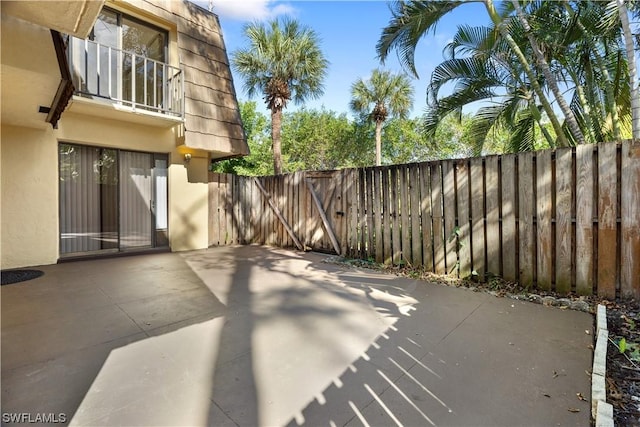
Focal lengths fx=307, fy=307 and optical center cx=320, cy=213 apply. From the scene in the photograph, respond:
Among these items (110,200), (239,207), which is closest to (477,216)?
(239,207)

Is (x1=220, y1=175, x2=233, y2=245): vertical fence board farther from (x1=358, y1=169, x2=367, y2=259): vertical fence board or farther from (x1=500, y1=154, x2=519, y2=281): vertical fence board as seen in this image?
(x1=500, y1=154, x2=519, y2=281): vertical fence board

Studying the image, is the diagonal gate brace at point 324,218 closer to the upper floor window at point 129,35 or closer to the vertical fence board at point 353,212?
the vertical fence board at point 353,212

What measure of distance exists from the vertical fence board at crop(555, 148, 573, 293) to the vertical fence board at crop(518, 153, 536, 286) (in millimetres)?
266

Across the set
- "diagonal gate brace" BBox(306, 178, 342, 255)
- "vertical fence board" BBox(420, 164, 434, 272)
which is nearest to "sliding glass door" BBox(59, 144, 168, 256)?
"diagonal gate brace" BBox(306, 178, 342, 255)

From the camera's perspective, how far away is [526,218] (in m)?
4.11

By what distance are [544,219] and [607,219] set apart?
0.60 meters

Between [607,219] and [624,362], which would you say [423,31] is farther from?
[624,362]

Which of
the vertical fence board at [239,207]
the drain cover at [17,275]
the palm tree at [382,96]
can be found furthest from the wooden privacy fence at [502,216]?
the palm tree at [382,96]

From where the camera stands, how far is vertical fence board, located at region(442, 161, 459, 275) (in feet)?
15.5

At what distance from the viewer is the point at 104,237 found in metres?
6.24

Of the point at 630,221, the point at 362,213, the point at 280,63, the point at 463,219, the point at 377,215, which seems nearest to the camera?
the point at 630,221

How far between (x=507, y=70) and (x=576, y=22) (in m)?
1.21

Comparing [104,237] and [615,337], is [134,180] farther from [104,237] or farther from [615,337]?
[615,337]

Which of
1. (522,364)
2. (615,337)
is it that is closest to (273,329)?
(522,364)
